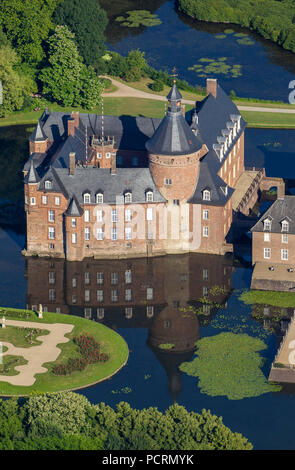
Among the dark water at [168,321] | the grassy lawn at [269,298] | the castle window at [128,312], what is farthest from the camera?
the grassy lawn at [269,298]

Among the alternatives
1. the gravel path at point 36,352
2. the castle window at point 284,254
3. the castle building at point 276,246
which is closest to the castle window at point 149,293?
the castle building at point 276,246

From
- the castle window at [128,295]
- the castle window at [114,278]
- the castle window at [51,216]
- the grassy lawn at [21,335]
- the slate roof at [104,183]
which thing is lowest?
the castle window at [128,295]

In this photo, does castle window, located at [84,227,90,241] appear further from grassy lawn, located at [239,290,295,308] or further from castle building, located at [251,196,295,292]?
grassy lawn, located at [239,290,295,308]

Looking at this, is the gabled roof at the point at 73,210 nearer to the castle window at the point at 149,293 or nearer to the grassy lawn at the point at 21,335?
the castle window at the point at 149,293

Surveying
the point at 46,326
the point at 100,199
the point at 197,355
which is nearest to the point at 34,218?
the point at 100,199

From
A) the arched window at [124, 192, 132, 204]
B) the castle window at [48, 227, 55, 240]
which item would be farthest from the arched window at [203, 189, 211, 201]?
the castle window at [48, 227, 55, 240]

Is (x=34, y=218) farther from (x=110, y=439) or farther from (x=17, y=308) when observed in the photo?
(x=110, y=439)
